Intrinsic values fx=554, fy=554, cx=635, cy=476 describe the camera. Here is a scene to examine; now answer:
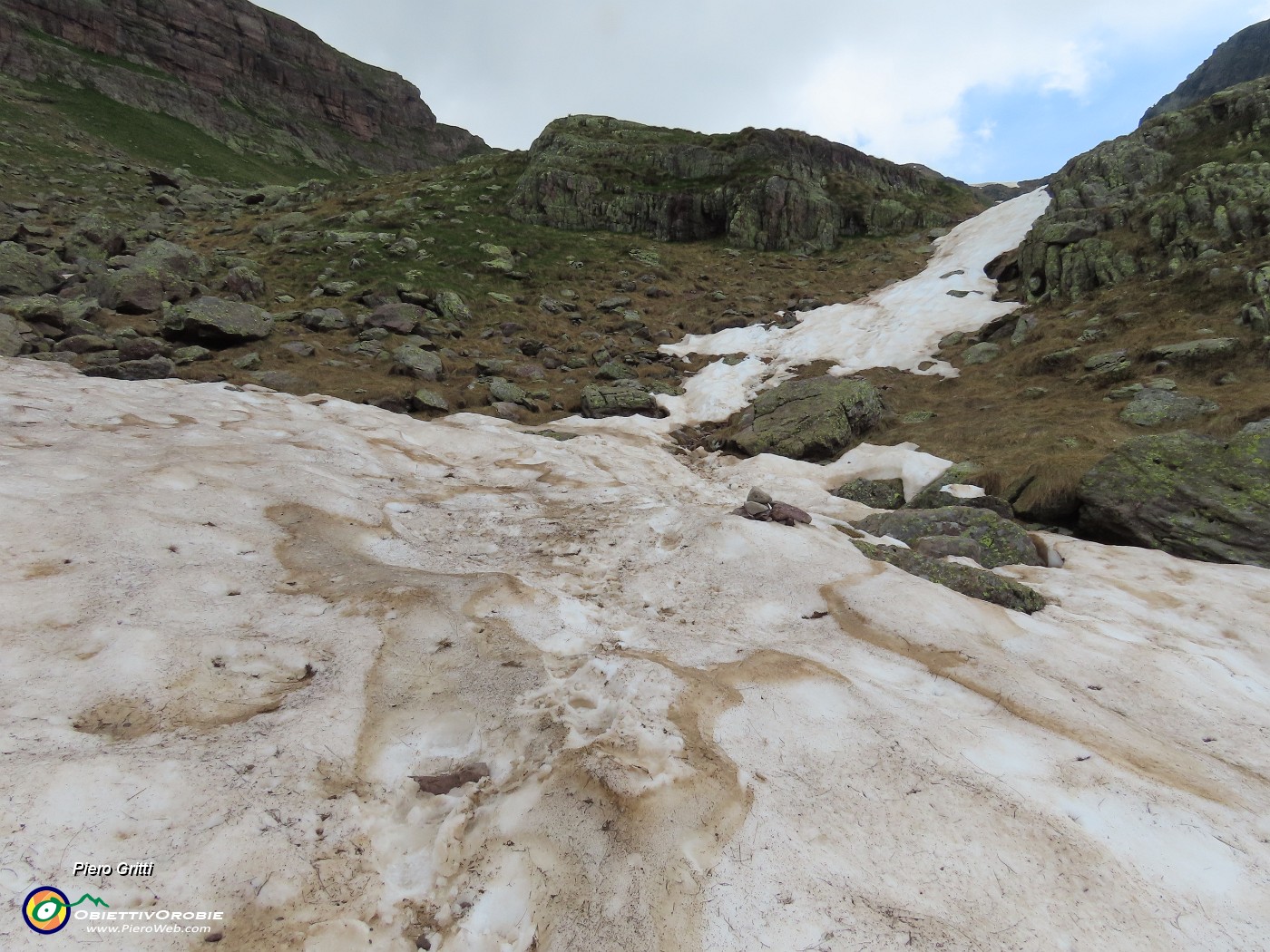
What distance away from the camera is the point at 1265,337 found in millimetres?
17844

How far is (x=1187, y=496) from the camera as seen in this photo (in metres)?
12.1

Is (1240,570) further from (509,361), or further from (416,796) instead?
(509,361)

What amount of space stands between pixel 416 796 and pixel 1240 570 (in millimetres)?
14745

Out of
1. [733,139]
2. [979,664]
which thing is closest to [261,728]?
[979,664]

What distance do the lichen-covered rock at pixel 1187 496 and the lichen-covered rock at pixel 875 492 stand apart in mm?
4347

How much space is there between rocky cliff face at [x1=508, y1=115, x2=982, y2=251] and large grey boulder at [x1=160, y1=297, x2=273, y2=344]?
31667 mm

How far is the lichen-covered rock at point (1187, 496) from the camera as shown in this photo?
11242 millimetres

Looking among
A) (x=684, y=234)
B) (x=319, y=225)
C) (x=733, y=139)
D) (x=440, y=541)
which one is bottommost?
(x=440, y=541)

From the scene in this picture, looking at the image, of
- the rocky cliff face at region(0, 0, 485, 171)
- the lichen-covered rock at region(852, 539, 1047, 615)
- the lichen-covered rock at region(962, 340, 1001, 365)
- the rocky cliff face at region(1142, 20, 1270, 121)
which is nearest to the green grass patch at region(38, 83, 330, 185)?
the rocky cliff face at region(0, 0, 485, 171)

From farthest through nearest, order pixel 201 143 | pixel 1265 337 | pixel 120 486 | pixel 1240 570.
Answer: pixel 201 143 → pixel 1265 337 → pixel 1240 570 → pixel 120 486

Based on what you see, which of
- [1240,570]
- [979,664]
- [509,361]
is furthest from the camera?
[509,361]

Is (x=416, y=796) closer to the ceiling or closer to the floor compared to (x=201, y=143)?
closer to the floor

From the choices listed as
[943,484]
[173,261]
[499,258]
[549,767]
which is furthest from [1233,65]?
[549,767]

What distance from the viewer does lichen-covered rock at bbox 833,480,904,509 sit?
644 inches
